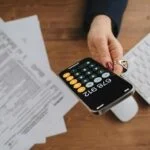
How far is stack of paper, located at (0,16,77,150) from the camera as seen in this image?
0.81m

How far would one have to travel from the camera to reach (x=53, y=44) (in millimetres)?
882

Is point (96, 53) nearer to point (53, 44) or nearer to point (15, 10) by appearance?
point (53, 44)

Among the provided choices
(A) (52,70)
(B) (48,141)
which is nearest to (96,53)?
(A) (52,70)

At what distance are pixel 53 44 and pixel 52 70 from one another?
2.4 inches

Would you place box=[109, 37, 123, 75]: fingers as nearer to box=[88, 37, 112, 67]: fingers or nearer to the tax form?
box=[88, 37, 112, 67]: fingers

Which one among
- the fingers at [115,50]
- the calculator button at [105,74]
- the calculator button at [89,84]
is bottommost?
the fingers at [115,50]

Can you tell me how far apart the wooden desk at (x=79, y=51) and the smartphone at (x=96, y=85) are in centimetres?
9

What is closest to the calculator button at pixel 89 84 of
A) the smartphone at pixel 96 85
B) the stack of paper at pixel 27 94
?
the smartphone at pixel 96 85

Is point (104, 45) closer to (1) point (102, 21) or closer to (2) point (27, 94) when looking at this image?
(1) point (102, 21)

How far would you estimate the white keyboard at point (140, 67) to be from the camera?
0.84 m

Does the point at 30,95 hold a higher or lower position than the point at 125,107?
higher

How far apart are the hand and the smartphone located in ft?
0.08

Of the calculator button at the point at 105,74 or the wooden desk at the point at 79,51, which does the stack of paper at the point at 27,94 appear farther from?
the calculator button at the point at 105,74

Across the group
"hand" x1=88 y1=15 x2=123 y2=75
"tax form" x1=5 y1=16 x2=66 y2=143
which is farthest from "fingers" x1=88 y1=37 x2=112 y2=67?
"tax form" x1=5 y1=16 x2=66 y2=143
